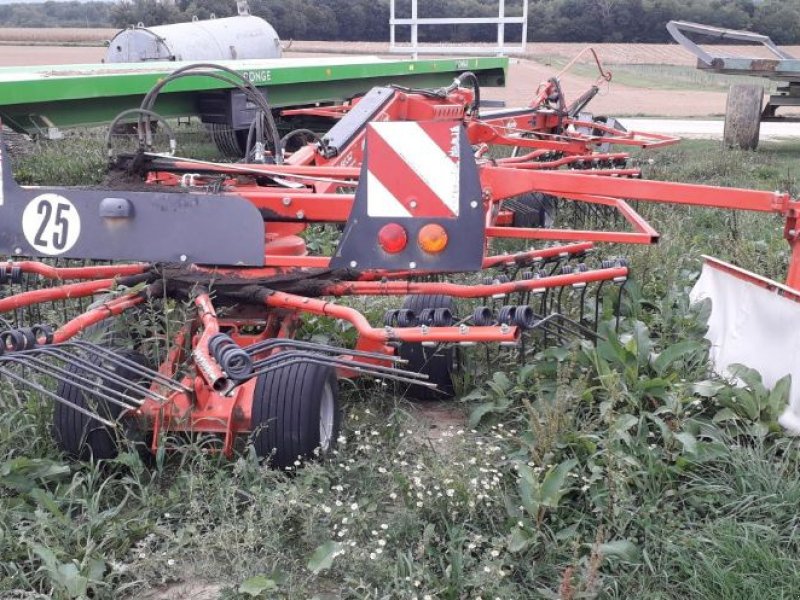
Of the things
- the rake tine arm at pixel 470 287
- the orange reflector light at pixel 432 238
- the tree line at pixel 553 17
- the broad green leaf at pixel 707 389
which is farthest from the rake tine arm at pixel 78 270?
the tree line at pixel 553 17

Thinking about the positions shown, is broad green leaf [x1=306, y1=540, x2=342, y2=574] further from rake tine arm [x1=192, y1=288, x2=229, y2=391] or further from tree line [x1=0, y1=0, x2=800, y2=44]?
tree line [x1=0, y1=0, x2=800, y2=44]

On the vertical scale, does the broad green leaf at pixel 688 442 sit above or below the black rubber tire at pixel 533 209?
below

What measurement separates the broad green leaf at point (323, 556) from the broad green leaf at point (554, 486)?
62 cm

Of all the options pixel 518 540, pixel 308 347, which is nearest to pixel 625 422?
pixel 518 540

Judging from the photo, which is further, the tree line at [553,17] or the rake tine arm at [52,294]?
the tree line at [553,17]

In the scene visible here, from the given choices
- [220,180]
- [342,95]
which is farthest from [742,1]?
[220,180]

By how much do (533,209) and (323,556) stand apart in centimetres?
409

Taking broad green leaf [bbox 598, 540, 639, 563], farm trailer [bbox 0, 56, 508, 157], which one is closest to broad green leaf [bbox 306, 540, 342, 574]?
broad green leaf [bbox 598, 540, 639, 563]

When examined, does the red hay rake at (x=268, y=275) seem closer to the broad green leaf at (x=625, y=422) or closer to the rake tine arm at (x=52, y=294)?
the rake tine arm at (x=52, y=294)

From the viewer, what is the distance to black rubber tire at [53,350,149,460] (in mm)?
3010

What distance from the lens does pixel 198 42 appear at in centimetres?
1191

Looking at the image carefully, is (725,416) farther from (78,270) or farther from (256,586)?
(78,270)

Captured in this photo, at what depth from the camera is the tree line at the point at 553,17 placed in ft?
98.2

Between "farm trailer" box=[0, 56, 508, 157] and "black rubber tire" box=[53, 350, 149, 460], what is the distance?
14.2 ft
